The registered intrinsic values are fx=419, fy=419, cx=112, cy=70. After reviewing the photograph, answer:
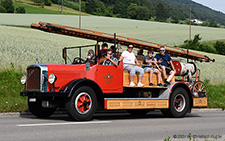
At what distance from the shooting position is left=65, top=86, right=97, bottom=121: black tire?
1109 cm

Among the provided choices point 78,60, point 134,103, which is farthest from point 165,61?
point 78,60

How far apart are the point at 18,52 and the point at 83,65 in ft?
52.0

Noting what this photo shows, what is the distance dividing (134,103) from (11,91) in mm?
6659

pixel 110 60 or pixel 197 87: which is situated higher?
pixel 110 60

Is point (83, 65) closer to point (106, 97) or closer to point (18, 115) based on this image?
point (106, 97)

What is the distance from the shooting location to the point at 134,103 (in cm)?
1254

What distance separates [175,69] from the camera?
584 inches

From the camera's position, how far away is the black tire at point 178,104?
1369cm

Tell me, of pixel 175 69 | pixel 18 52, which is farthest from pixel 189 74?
pixel 18 52

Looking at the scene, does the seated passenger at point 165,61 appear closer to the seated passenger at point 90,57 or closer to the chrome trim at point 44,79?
the seated passenger at point 90,57

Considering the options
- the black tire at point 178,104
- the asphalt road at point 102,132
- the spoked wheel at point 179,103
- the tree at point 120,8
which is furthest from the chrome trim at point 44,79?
the tree at point 120,8

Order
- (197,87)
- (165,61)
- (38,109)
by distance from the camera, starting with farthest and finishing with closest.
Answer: (197,87) → (165,61) → (38,109)

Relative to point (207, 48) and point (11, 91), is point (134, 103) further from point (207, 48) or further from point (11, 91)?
point (207, 48)

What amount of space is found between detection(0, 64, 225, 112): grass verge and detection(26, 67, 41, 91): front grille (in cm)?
223
